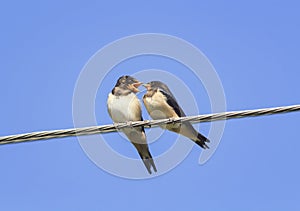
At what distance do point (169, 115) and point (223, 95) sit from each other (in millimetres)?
2905

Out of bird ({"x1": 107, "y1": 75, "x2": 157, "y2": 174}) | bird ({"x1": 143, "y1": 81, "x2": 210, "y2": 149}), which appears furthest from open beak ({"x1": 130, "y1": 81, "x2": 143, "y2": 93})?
bird ({"x1": 143, "y1": 81, "x2": 210, "y2": 149})

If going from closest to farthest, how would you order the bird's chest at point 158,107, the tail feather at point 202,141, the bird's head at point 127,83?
the tail feather at point 202,141 → the bird's head at point 127,83 → the bird's chest at point 158,107

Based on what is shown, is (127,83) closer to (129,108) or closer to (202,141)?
(129,108)

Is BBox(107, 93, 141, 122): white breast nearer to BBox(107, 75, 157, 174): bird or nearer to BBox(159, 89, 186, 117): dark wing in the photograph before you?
BBox(107, 75, 157, 174): bird

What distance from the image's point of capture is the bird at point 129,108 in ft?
47.1

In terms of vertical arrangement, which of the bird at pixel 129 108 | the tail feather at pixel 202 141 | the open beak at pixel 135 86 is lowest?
the tail feather at pixel 202 141

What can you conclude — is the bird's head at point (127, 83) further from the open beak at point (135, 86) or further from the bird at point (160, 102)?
the bird at point (160, 102)

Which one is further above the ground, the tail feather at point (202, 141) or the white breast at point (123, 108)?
the white breast at point (123, 108)

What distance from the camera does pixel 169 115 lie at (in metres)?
15.2

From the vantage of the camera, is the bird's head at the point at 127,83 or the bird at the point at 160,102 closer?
the bird's head at the point at 127,83

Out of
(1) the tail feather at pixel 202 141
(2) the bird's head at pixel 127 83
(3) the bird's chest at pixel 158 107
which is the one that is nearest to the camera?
(1) the tail feather at pixel 202 141

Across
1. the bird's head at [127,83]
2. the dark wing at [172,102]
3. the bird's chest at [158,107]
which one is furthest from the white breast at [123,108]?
the dark wing at [172,102]

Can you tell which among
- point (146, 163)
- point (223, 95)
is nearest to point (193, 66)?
point (223, 95)

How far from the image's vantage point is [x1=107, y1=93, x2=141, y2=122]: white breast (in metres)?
14.4
